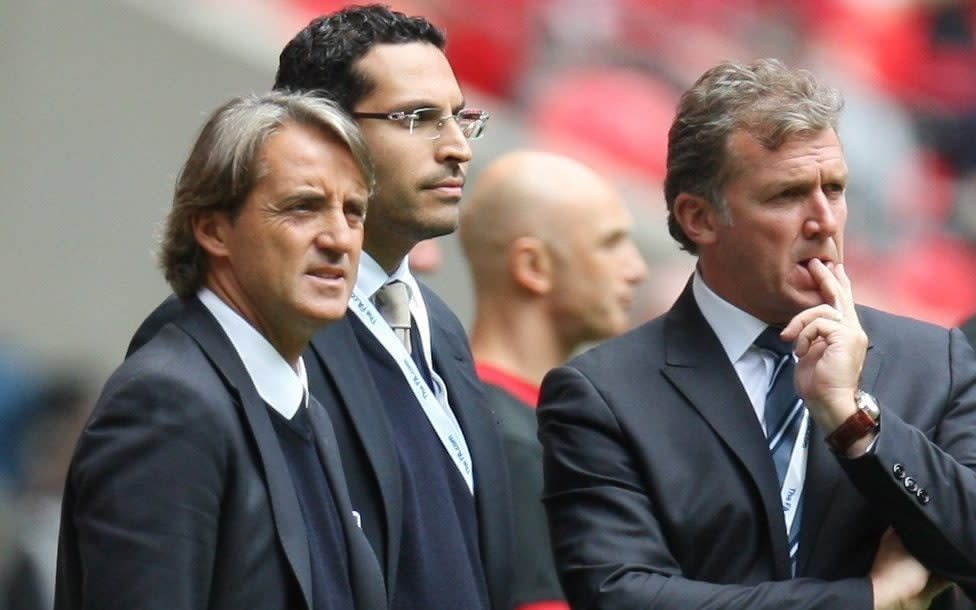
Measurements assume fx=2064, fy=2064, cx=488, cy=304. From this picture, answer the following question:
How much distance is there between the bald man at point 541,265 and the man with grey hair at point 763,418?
4.02ft

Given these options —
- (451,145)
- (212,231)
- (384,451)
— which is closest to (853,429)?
(384,451)

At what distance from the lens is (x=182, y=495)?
287 centimetres

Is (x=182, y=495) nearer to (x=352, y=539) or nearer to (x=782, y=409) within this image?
(x=352, y=539)

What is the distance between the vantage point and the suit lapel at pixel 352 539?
3150 mm

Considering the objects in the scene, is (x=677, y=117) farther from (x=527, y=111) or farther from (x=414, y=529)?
(x=527, y=111)

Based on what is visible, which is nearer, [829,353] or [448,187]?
[829,353]

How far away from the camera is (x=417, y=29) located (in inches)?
150

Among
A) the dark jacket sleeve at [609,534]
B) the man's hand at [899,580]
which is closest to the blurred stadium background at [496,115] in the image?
the dark jacket sleeve at [609,534]

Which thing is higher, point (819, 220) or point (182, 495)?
point (819, 220)

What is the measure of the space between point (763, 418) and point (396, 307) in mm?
710

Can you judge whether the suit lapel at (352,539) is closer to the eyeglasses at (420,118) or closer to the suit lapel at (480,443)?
the suit lapel at (480,443)

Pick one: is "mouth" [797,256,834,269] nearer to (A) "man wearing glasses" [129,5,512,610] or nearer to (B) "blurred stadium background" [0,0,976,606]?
(A) "man wearing glasses" [129,5,512,610]

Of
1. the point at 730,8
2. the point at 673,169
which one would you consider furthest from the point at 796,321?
the point at 730,8

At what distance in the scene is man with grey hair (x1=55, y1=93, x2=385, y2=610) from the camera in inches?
112
